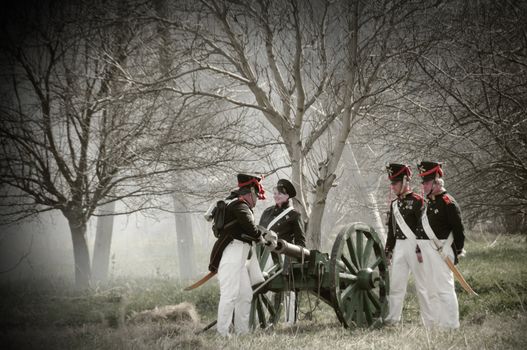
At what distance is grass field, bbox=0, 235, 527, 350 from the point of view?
4.69 metres

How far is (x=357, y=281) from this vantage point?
5840 millimetres

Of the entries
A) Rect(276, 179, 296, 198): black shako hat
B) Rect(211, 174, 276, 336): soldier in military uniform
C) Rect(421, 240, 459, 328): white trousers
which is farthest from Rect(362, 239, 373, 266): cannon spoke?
Rect(211, 174, 276, 336): soldier in military uniform

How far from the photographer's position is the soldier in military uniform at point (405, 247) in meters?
6.04

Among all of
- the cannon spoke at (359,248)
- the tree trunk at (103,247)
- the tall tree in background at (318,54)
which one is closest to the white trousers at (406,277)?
the cannon spoke at (359,248)

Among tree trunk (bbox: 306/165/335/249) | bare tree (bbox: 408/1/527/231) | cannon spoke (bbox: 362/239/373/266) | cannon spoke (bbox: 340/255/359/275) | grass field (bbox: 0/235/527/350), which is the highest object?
bare tree (bbox: 408/1/527/231)

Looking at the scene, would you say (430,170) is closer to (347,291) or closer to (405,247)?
(405,247)

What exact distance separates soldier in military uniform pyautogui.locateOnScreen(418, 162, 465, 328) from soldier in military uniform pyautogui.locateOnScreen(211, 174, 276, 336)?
1.76m

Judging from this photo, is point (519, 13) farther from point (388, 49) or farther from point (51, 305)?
point (51, 305)

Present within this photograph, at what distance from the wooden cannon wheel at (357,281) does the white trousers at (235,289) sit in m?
0.90

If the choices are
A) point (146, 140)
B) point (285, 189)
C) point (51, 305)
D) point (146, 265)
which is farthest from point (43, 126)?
point (146, 265)

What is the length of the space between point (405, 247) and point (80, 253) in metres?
6.21

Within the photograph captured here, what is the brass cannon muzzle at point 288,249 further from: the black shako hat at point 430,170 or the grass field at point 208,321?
the black shako hat at point 430,170

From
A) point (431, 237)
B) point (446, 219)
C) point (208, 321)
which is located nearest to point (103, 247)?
point (208, 321)

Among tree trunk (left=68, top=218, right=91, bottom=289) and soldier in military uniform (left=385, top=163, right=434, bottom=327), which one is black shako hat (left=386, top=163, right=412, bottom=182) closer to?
soldier in military uniform (left=385, top=163, right=434, bottom=327)
